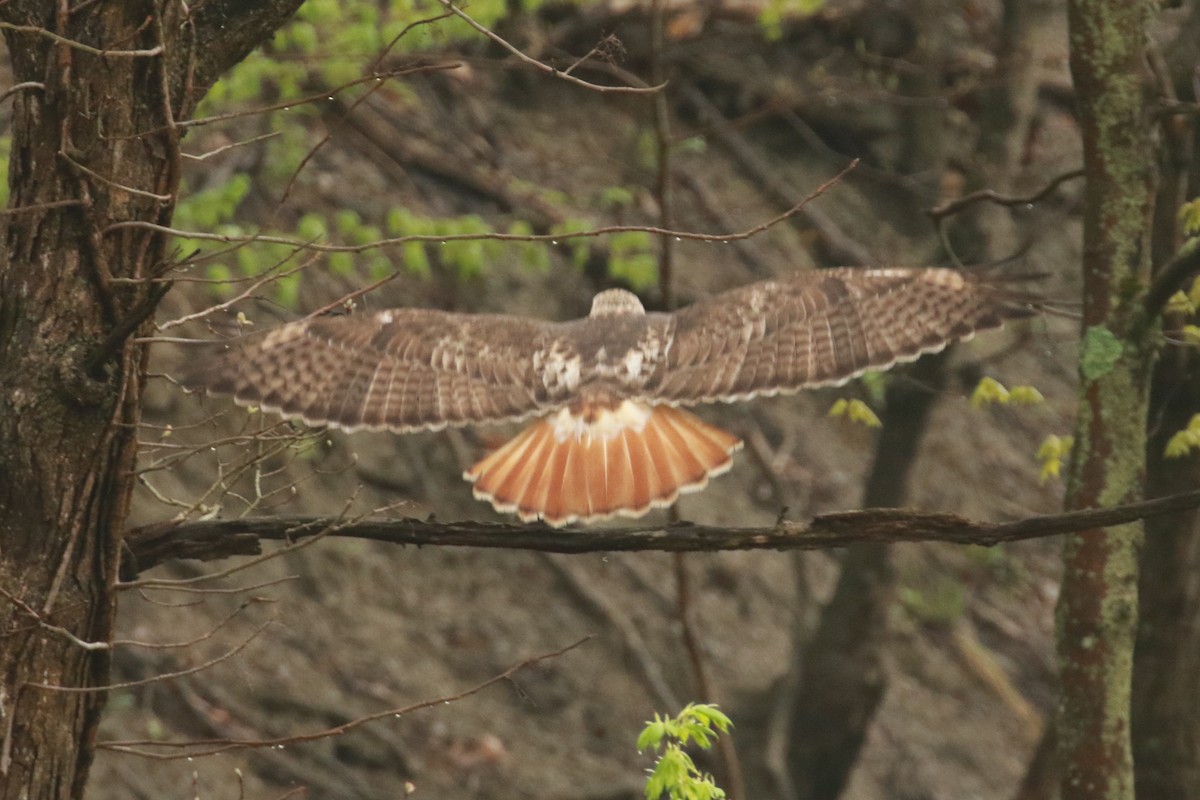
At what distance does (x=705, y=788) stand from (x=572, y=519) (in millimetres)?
1386

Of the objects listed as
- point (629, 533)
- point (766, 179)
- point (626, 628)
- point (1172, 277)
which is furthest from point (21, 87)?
point (766, 179)

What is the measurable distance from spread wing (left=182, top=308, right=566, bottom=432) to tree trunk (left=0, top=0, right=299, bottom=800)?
4.73 feet

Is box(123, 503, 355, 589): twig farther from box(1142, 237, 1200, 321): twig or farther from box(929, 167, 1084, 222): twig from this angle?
box(929, 167, 1084, 222): twig

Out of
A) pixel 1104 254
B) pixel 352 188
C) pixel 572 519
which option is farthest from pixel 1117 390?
pixel 352 188

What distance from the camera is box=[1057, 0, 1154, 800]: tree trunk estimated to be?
5.18m

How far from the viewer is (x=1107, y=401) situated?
17.5 feet

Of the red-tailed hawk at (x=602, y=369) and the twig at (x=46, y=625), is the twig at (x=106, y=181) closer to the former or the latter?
the twig at (x=46, y=625)

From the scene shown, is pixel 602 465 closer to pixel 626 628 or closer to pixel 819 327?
pixel 819 327

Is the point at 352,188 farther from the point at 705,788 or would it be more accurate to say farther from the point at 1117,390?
the point at 705,788

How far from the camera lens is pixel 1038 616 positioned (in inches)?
519

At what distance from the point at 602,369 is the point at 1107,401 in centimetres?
179

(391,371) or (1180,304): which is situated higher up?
(1180,304)

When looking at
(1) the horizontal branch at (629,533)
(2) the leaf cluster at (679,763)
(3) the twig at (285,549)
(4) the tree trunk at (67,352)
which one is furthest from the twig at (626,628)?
(4) the tree trunk at (67,352)

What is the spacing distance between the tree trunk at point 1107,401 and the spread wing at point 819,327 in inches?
12.1
